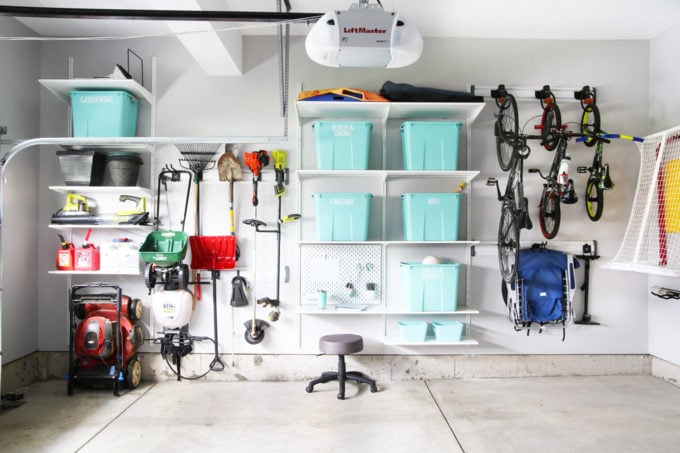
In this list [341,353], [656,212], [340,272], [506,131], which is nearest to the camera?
[341,353]

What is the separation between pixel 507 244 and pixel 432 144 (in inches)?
45.4

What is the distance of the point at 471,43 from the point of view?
13.3ft

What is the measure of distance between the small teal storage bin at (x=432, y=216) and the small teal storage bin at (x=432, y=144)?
286 millimetres

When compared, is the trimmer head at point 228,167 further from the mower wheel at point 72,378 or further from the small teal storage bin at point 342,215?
the mower wheel at point 72,378

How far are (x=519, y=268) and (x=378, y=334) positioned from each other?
1.49m

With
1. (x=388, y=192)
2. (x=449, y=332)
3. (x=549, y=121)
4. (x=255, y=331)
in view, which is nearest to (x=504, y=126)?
(x=549, y=121)

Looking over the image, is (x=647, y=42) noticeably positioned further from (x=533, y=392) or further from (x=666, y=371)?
(x=533, y=392)

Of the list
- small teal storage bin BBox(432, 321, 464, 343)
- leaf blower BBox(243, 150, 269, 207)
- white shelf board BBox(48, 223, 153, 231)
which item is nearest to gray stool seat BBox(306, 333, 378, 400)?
small teal storage bin BBox(432, 321, 464, 343)

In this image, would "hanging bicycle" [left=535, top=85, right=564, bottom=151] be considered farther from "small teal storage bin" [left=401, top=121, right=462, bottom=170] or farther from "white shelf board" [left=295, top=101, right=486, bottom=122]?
"small teal storage bin" [left=401, top=121, right=462, bottom=170]

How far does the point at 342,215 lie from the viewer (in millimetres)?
3650

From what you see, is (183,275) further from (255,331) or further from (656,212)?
(656,212)

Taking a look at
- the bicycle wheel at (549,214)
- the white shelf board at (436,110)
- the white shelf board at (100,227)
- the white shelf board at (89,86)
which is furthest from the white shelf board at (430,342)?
the white shelf board at (89,86)

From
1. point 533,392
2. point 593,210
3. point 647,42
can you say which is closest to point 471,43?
point 647,42

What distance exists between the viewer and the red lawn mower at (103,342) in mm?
3570
